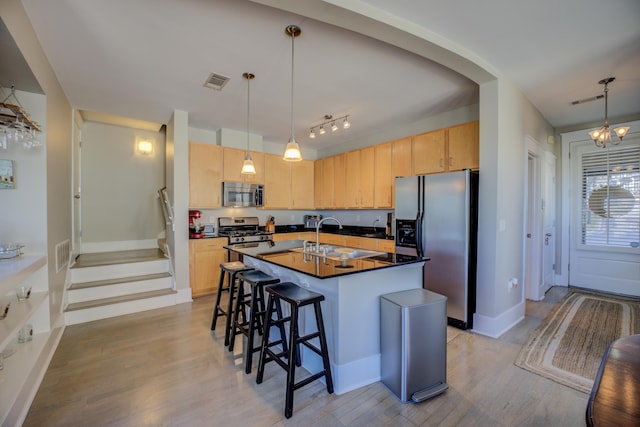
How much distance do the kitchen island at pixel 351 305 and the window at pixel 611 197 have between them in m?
4.02

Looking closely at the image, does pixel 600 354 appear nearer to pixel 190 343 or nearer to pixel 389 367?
pixel 389 367

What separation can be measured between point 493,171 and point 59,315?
4877 millimetres

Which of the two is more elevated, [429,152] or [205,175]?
[429,152]

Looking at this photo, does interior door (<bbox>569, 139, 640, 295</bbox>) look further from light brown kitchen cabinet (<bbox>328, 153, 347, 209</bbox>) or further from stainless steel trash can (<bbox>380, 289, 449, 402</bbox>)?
stainless steel trash can (<bbox>380, 289, 449, 402</bbox>)

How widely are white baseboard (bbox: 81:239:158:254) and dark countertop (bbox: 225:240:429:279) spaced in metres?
3.44

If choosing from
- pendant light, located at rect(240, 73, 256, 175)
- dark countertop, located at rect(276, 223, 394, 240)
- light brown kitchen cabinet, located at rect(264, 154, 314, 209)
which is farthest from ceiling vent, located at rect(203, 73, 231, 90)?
dark countertop, located at rect(276, 223, 394, 240)

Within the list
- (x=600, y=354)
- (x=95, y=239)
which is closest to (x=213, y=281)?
(x=95, y=239)

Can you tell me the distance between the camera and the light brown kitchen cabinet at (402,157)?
4.21m

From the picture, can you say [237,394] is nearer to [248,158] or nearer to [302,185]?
[248,158]

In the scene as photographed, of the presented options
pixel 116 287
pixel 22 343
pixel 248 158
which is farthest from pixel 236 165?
pixel 22 343

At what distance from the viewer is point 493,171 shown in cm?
288

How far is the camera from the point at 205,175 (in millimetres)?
4535

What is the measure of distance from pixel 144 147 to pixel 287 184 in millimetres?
2797

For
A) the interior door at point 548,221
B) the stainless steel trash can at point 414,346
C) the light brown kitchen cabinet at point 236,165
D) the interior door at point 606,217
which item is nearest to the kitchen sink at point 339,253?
the stainless steel trash can at point 414,346
